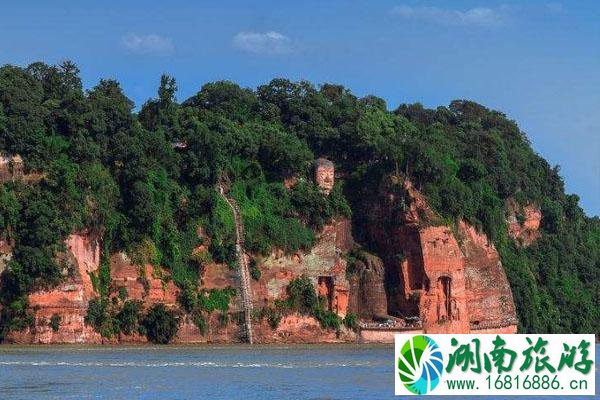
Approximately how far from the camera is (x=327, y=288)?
3625 inches

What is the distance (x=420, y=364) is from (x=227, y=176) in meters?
67.4

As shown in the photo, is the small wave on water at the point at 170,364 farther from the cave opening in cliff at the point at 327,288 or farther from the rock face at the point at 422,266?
the rock face at the point at 422,266

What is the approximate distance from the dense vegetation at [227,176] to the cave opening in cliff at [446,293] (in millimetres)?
5328

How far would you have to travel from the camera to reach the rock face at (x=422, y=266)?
94188mm

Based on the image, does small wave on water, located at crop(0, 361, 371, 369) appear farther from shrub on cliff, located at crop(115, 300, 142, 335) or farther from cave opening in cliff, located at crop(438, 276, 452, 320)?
cave opening in cliff, located at crop(438, 276, 452, 320)

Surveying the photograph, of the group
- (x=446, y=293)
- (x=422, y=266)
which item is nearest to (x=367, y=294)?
(x=422, y=266)

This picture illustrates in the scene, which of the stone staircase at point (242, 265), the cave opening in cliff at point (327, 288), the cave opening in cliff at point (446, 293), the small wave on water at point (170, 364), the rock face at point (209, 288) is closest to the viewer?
the small wave on water at point (170, 364)

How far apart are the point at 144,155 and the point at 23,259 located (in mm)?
12895

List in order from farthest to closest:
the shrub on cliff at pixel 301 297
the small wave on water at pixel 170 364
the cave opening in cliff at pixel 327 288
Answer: the cave opening in cliff at pixel 327 288 < the shrub on cliff at pixel 301 297 < the small wave on water at pixel 170 364

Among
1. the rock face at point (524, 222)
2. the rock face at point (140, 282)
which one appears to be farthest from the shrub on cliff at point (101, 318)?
the rock face at point (524, 222)

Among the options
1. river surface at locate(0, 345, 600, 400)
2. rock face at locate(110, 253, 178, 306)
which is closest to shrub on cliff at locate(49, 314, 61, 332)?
river surface at locate(0, 345, 600, 400)

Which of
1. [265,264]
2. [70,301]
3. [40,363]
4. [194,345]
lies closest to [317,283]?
[265,264]

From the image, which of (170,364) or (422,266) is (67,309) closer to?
(170,364)

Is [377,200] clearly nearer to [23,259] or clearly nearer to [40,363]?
[23,259]
